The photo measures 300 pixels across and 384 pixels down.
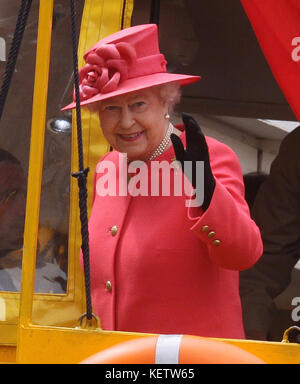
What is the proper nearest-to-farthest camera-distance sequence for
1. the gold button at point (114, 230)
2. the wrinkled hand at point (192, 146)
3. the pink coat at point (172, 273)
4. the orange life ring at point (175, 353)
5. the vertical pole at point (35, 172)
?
the orange life ring at point (175, 353), the wrinkled hand at point (192, 146), the vertical pole at point (35, 172), the pink coat at point (172, 273), the gold button at point (114, 230)

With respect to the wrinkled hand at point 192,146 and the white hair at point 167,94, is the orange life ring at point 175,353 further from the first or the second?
the white hair at point 167,94

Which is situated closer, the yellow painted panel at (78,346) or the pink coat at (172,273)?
the yellow painted panel at (78,346)

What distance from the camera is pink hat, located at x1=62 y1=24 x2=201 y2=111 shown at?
2.57m

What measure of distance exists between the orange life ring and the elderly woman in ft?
1.04

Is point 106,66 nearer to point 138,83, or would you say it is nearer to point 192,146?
point 138,83

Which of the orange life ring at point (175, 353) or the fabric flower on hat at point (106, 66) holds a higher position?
the fabric flower on hat at point (106, 66)

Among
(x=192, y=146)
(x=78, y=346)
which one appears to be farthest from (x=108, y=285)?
(x=192, y=146)

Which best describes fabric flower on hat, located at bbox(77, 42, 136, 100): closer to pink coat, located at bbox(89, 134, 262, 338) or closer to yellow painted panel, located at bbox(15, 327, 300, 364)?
pink coat, located at bbox(89, 134, 262, 338)

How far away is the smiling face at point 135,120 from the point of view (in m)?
2.58

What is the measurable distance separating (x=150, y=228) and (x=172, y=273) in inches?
5.3

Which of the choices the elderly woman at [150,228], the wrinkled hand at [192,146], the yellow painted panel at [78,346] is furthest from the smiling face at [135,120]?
the yellow painted panel at [78,346]

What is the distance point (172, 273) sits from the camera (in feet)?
8.35
